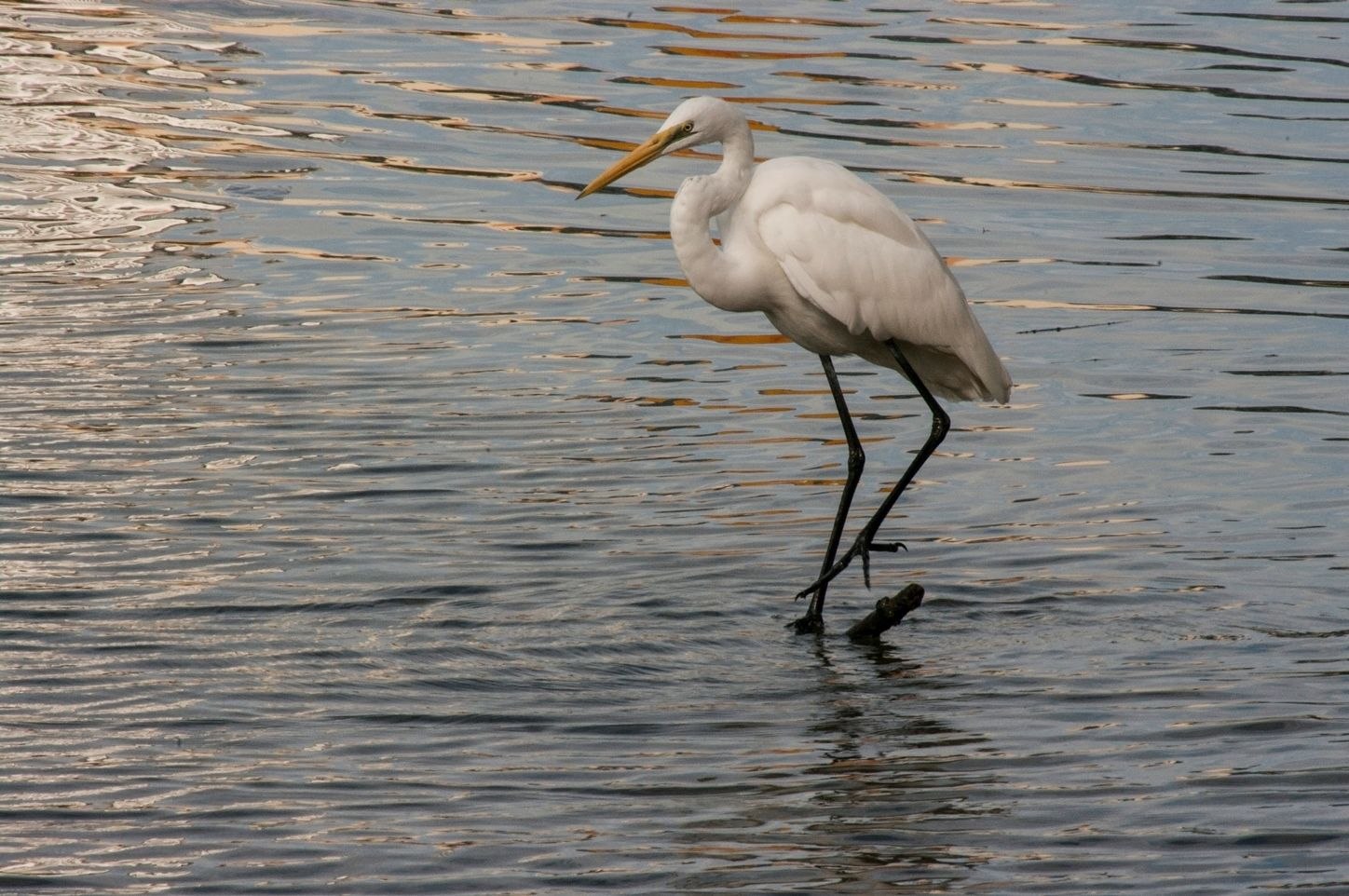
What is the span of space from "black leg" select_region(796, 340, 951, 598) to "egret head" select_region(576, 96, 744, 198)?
109 centimetres

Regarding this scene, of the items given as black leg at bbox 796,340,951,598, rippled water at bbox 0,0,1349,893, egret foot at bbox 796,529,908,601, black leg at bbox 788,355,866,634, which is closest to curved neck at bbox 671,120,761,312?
black leg at bbox 788,355,866,634

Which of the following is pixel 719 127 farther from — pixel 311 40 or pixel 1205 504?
pixel 311 40

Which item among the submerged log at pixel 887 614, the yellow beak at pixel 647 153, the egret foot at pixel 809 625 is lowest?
the egret foot at pixel 809 625

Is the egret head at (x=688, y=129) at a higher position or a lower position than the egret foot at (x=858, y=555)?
higher

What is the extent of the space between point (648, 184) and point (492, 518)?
696 cm

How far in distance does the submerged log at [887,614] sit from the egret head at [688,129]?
5.82ft

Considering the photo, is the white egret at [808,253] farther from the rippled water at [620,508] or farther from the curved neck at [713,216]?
the rippled water at [620,508]

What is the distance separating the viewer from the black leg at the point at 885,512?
→ 7.75 meters

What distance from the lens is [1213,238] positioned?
13805mm

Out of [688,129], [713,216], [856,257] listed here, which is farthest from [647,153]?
[856,257]

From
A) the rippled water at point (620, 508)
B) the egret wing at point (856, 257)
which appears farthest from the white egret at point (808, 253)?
the rippled water at point (620, 508)

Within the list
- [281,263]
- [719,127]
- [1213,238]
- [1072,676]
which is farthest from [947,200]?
[1072,676]

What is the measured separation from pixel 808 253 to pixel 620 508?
1.60 m

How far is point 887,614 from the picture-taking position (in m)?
7.50
